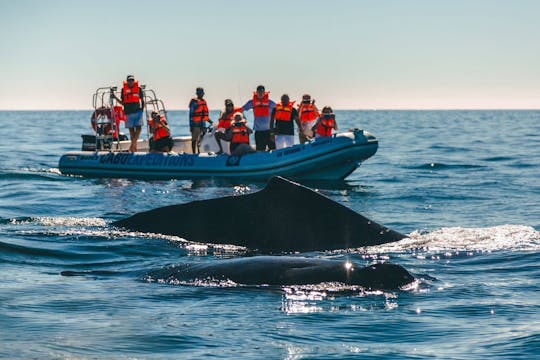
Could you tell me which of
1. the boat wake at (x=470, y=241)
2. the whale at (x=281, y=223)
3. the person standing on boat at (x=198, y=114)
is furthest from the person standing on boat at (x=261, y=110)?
the whale at (x=281, y=223)

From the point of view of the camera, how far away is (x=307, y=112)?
88.6 feet

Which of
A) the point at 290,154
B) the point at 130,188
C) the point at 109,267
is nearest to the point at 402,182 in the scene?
the point at 290,154

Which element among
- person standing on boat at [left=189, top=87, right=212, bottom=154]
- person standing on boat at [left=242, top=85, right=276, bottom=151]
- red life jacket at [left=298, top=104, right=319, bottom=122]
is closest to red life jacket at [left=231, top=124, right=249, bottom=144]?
person standing on boat at [left=242, top=85, right=276, bottom=151]

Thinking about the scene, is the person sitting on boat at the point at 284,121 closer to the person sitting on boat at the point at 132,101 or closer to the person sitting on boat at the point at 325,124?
the person sitting on boat at the point at 325,124

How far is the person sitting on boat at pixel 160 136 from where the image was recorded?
86.1ft

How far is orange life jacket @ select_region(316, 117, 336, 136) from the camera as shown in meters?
25.8

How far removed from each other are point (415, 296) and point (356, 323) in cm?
116

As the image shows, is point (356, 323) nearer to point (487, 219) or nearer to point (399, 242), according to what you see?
point (399, 242)

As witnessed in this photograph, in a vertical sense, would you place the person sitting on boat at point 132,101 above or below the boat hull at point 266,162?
above

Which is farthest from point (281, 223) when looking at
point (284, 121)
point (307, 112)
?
point (307, 112)

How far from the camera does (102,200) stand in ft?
67.7

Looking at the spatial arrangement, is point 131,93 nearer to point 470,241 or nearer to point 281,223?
point 470,241

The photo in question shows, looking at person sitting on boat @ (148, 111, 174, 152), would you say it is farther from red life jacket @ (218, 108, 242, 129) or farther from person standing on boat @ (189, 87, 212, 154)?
red life jacket @ (218, 108, 242, 129)

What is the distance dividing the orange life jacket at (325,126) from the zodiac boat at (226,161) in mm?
574
